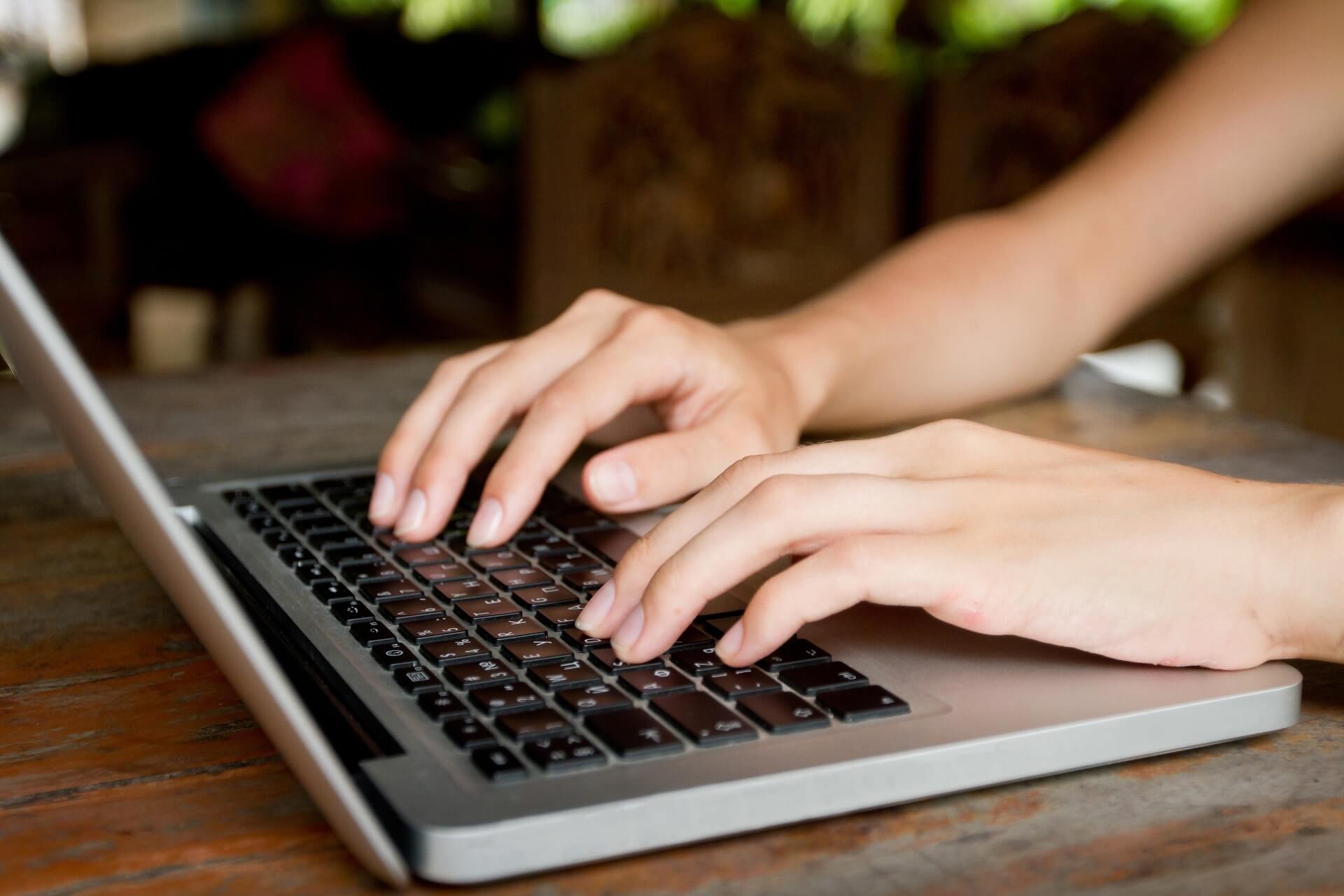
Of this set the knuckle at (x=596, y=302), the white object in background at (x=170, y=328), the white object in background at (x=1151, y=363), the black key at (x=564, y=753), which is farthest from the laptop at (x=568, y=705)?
the white object in background at (x=170, y=328)

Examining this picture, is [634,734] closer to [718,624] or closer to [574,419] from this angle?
[718,624]

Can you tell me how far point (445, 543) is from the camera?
67 cm

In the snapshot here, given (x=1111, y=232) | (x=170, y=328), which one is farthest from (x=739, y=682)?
(x=170, y=328)

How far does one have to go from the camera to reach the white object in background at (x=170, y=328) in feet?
10.3

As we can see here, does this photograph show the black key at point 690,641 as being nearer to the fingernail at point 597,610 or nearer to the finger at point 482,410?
the fingernail at point 597,610

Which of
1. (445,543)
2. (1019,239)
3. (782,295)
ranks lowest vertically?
(782,295)

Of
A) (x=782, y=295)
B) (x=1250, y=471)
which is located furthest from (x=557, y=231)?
(x=1250, y=471)

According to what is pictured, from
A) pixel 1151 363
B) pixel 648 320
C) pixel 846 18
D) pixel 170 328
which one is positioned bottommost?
pixel 170 328

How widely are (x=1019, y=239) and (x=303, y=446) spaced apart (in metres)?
0.54

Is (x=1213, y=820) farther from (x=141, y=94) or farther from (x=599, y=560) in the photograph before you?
(x=141, y=94)

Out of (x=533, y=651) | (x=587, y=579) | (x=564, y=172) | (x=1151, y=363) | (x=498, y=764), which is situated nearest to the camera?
(x=498, y=764)

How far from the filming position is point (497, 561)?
2.09 feet

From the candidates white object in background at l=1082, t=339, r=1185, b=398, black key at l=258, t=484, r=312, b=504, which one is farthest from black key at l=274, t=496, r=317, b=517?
white object in background at l=1082, t=339, r=1185, b=398

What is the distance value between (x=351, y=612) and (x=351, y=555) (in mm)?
90
